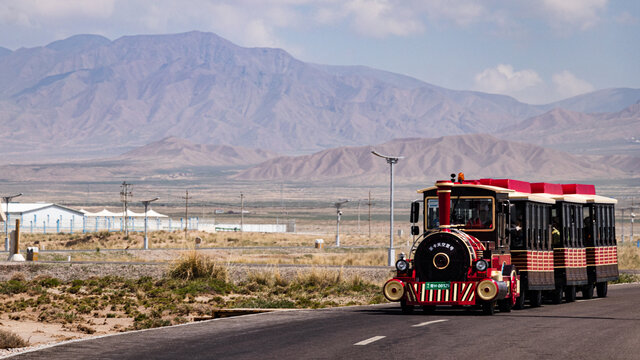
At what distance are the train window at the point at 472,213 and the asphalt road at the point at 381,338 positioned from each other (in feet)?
6.49

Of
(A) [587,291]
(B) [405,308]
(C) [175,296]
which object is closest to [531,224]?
(B) [405,308]

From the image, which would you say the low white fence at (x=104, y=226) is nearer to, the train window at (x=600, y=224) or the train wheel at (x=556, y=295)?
the train window at (x=600, y=224)

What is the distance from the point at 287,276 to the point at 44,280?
1165 cm

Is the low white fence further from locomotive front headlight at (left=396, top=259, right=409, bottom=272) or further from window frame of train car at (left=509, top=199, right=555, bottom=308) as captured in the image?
locomotive front headlight at (left=396, top=259, right=409, bottom=272)

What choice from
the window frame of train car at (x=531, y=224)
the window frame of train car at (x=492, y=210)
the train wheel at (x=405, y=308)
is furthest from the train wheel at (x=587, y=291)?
the train wheel at (x=405, y=308)

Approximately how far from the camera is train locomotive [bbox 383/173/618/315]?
20750 mm

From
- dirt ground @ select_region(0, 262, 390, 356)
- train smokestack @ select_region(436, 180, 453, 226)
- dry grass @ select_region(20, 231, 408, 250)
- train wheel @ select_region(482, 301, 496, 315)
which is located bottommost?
dirt ground @ select_region(0, 262, 390, 356)

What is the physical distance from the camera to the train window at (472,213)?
72.7 feet

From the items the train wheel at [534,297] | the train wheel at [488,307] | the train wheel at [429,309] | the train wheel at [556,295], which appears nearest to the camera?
the train wheel at [488,307]

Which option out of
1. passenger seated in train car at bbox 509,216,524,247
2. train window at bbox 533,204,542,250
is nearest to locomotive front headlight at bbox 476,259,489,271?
passenger seated in train car at bbox 509,216,524,247

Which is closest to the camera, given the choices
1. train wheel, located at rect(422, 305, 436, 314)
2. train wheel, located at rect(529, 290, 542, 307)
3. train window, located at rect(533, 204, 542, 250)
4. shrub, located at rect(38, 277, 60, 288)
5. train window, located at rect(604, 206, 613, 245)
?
train wheel, located at rect(422, 305, 436, 314)

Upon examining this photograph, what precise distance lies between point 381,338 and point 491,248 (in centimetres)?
592

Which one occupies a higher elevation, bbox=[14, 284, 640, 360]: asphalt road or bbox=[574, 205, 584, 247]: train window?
bbox=[574, 205, 584, 247]: train window

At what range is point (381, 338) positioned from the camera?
16453 millimetres
